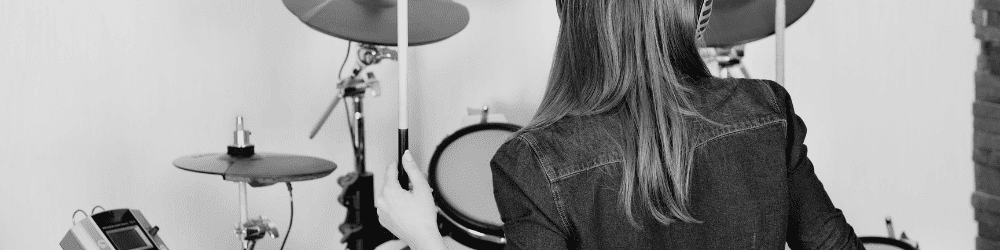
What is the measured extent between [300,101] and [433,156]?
0.74 m

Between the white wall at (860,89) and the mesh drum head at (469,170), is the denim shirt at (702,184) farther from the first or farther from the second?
the white wall at (860,89)

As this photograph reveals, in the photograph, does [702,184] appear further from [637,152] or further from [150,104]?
[150,104]

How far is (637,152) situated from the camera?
4.50 feet

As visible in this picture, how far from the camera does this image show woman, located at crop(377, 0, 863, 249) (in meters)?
1.37

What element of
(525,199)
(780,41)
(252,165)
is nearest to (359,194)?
(252,165)

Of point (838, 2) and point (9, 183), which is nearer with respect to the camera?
point (9, 183)

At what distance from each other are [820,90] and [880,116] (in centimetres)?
20

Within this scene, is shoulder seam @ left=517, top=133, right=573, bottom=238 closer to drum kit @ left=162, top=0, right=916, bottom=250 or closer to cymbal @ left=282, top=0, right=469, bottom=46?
drum kit @ left=162, top=0, right=916, bottom=250


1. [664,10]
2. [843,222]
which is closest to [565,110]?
[664,10]

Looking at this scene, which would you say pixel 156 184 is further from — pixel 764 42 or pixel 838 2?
pixel 838 2

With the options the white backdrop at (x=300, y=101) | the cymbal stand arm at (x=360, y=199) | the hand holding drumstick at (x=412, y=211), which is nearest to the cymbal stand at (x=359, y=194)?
the cymbal stand arm at (x=360, y=199)

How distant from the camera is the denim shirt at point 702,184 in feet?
4.48

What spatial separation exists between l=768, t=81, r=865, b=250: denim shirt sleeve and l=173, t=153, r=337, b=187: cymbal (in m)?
1.25

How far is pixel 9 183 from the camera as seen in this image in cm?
286
